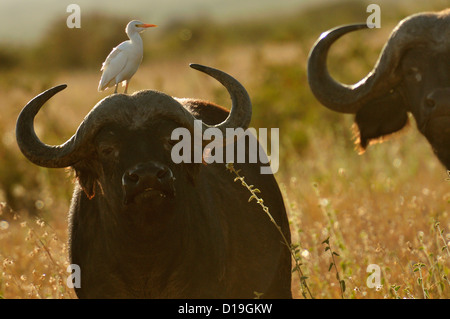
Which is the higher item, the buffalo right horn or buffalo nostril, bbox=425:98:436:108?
the buffalo right horn

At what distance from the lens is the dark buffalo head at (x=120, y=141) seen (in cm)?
356

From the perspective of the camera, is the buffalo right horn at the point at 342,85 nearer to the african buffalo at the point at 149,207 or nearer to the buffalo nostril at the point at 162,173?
the african buffalo at the point at 149,207

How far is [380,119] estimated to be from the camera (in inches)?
217

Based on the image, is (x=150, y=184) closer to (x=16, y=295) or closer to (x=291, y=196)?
(x=16, y=295)

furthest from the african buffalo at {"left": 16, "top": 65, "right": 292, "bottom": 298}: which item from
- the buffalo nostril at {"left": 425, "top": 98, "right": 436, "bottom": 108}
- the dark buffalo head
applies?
the buffalo nostril at {"left": 425, "top": 98, "right": 436, "bottom": 108}

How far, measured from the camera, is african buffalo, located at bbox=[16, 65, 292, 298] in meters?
3.61

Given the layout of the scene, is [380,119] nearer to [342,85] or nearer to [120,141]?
[342,85]

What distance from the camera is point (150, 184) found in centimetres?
340

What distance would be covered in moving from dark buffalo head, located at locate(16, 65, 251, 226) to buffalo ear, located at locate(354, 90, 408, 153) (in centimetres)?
193

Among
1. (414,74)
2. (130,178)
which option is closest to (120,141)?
(130,178)

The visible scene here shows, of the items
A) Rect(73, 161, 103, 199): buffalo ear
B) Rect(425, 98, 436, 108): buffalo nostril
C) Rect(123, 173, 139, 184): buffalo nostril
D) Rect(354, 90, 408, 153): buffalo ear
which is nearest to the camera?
Rect(123, 173, 139, 184): buffalo nostril

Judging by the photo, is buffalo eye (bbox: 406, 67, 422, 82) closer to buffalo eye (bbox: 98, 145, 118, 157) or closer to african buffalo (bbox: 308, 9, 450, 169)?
african buffalo (bbox: 308, 9, 450, 169)

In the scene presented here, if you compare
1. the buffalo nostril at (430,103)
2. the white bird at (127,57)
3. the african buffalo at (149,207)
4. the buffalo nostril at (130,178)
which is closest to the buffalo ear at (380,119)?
the buffalo nostril at (430,103)

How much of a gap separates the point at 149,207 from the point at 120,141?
13.5 inches
